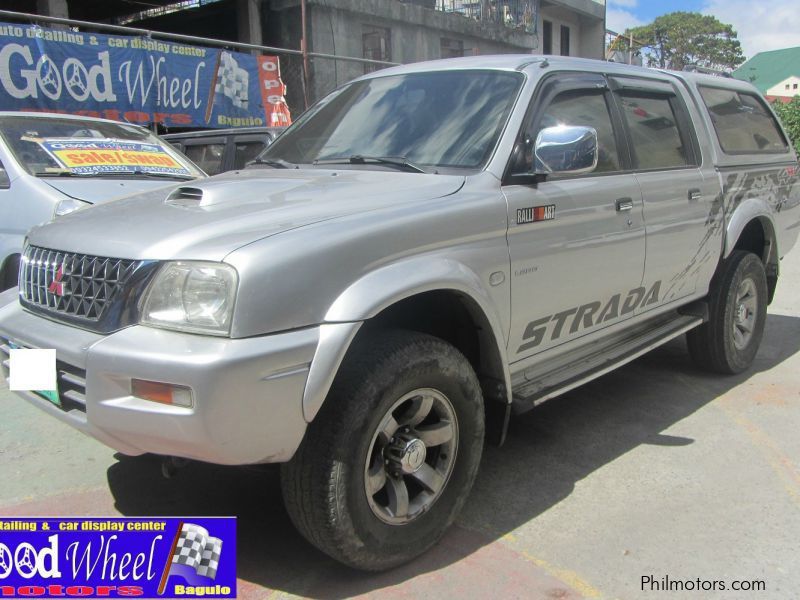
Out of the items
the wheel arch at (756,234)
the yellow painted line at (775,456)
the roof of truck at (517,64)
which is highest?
the roof of truck at (517,64)

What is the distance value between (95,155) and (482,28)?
49.0ft

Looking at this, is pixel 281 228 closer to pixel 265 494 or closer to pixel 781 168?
pixel 265 494

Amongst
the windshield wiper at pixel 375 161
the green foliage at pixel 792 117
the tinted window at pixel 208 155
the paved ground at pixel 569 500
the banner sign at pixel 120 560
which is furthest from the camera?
the green foliage at pixel 792 117

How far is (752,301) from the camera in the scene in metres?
5.18

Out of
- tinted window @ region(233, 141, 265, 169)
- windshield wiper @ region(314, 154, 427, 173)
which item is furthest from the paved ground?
tinted window @ region(233, 141, 265, 169)

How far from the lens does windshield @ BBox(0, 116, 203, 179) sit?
5602 millimetres

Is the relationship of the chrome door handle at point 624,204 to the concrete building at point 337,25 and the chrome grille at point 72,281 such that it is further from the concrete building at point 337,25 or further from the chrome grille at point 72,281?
the concrete building at point 337,25

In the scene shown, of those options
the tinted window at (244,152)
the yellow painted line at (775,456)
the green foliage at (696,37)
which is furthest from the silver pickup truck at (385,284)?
the green foliage at (696,37)

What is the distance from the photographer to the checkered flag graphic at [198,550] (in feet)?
8.58

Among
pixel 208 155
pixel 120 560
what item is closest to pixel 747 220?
pixel 120 560

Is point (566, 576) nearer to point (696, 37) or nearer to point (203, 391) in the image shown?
point (203, 391)

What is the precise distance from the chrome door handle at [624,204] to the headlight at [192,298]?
222 centimetres

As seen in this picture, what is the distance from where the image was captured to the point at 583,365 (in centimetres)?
369

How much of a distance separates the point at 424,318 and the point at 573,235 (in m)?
0.86
